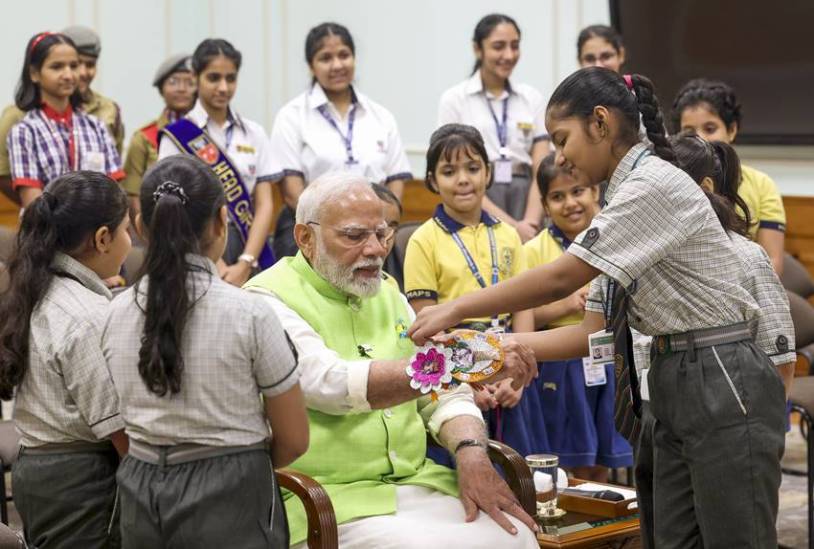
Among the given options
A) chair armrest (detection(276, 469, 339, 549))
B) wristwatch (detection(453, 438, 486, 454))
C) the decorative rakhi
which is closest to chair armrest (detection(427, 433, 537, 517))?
wristwatch (detection(453, 438, 486, 454))

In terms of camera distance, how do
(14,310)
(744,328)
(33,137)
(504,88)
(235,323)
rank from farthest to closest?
1. (504,88)
2. (33,137)
3. (14,310)
4. (744,328)
5. (235,323)

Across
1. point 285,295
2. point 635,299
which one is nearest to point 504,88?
point 285,295

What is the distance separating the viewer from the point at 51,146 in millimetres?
5070

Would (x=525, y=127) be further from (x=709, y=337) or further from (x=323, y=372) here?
(x=709, y=337)

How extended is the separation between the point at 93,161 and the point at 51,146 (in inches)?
6.9

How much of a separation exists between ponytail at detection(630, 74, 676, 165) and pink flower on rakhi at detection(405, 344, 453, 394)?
2.09 ft

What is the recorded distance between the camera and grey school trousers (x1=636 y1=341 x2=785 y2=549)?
255 cm

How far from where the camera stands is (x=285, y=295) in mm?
3096

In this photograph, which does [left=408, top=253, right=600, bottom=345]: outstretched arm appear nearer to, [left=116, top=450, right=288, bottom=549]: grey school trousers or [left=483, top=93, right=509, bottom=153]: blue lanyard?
[left=116, top=450, right=288, bottom=549]: grey school trousers

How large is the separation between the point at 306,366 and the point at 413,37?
16.2 feet

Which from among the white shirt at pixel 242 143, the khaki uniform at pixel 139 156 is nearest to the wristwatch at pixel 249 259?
the white shirt at pixel 242 143

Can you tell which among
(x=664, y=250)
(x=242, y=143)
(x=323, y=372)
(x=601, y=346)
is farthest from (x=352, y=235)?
(x=242, y=143)

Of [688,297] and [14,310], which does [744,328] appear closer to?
[688,297]

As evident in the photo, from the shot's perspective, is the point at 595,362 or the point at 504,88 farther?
the point at 504,88
